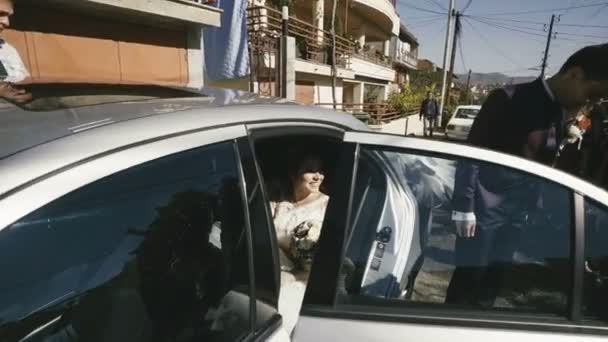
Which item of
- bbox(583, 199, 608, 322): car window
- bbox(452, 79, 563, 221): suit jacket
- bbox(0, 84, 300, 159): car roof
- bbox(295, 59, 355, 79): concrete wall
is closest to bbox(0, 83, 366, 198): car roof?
bbox(0, 84, 300, 159): car roof

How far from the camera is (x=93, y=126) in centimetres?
82

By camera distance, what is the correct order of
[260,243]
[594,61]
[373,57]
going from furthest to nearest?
[373,57] → [594,61] → [260,243]

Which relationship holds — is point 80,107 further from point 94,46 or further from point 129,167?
point 94,46

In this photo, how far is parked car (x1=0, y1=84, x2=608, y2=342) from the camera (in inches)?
28.9

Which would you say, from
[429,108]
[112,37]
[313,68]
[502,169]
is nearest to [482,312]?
[502,169]

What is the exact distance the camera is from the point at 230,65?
20.3ft

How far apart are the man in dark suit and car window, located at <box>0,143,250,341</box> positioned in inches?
30.7

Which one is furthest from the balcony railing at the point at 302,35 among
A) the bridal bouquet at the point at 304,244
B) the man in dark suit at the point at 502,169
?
the bridal bouquet at the point at 304,244

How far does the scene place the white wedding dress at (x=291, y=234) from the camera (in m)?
1.55

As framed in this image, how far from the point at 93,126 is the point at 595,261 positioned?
1550 mm

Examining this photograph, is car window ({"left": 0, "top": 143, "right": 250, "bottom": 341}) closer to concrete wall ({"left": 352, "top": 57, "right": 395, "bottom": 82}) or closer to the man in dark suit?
the man in dark suit

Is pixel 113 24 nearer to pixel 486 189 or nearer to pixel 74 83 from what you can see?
pixel 74 83

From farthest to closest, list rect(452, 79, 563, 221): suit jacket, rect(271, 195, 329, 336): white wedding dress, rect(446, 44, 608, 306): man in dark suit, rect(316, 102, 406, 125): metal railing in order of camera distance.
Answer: rect(316, 102, 406, 125): metal railing, rect(452, 79, 563, 221): suit jacket, rect(271, 195, 329, 336): white wedding dress, rect(446, 44, 608, 306): man in dark suit

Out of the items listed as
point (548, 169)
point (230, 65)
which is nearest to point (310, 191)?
point (548, 169)
